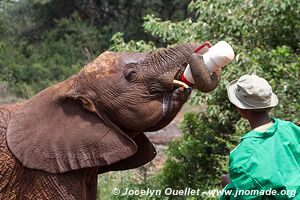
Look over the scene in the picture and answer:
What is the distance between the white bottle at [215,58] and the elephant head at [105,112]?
48mm

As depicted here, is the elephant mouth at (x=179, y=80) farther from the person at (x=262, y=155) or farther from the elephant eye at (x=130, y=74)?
the person at (x=262, y=155)

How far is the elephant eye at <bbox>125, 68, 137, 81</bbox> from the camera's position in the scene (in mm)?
3430

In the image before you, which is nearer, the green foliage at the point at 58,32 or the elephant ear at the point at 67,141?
the elephant ear at the point at 67,141

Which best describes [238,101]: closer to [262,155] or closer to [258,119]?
[258,119]

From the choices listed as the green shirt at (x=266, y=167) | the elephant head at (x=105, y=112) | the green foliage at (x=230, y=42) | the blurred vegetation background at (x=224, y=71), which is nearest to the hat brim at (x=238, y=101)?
the green shirt at (x=266, y=167)

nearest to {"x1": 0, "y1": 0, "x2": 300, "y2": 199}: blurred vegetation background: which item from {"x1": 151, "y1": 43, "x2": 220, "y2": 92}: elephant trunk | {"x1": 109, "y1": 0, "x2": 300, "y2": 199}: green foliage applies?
{"x1": 109, "y1": 0, "x2": 300, "y2": 199}: green foliage

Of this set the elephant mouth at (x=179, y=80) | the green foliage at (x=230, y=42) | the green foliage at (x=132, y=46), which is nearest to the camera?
the elephant mouth at (x=179, y=80)

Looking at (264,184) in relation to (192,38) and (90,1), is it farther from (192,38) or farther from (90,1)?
(90,1)

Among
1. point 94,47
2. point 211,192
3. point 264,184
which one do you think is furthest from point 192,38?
point 94,47

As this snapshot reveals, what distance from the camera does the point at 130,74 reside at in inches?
135

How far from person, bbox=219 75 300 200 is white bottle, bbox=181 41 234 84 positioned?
22cm

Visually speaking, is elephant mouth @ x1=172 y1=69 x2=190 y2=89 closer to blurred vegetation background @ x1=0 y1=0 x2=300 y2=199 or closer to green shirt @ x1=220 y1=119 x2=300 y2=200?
green shirt @ x1=220 y1=119 x2=300 y2=200

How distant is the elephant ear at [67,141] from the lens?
11.3 ft

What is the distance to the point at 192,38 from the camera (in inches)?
252
